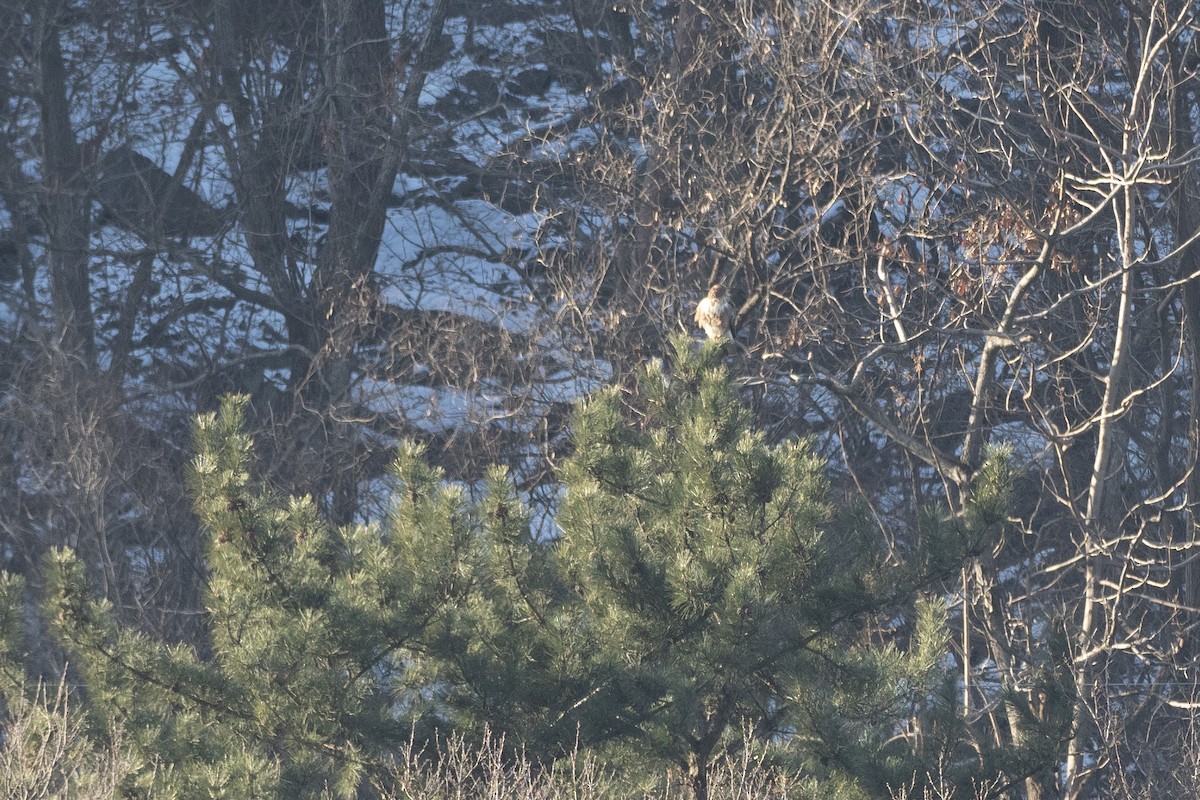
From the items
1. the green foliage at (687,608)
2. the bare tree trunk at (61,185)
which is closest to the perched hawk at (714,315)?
the green foliage at (687,608)

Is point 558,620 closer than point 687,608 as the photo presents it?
Yes

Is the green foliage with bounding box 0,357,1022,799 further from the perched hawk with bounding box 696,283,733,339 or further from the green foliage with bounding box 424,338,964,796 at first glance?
the perched hawk with bounding box 696,283,733,339

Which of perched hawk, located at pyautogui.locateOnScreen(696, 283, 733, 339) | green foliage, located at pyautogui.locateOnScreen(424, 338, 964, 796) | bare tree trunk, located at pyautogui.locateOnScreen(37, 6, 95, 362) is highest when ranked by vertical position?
bare tree trunk, located at pyautogui.locateOnScreen(37, 6, 95, 362)

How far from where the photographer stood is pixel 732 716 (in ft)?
25.5

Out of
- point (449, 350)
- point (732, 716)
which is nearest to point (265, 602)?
point (732, 716)

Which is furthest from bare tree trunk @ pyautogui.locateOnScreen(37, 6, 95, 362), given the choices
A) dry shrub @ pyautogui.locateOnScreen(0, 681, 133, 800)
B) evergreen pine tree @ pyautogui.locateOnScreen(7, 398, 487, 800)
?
dry shrub @ pyautogui.locateOnScreen(0, 681, 133, 800)

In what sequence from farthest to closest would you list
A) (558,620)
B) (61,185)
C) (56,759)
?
(61,185) < (558,620) < (56,759)

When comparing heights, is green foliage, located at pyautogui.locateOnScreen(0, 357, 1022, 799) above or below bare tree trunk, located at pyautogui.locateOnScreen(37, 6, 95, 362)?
below

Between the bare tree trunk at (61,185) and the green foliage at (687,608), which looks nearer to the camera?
the green foliage at (687,608)

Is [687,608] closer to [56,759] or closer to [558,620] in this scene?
[558,620]

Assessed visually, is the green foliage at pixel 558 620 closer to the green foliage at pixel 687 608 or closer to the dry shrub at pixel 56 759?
the green foliage at pixel 687 608

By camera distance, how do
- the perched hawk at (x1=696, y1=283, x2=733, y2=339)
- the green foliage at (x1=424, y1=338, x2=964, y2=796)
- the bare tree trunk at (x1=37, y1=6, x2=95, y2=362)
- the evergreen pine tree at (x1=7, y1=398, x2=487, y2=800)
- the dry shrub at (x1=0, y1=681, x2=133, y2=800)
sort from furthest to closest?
the bare tree trunk at (x1=37, y1=6, x2=95, y2=362)
the perched hawk at (x1=696, y1=283, x2=733, y2=339)
the green foliage at (x1=424, y1=338, x2=964, y2=796)
the evergreen pine tree at (x1=7, y1=398, x2=487, y2=800)
the dry shrub at (x1=0, y1=681, x2=133, y2=800)

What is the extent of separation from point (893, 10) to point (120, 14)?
10.6 metres

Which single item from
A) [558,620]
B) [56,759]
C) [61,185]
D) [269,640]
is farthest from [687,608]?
[61,185]
